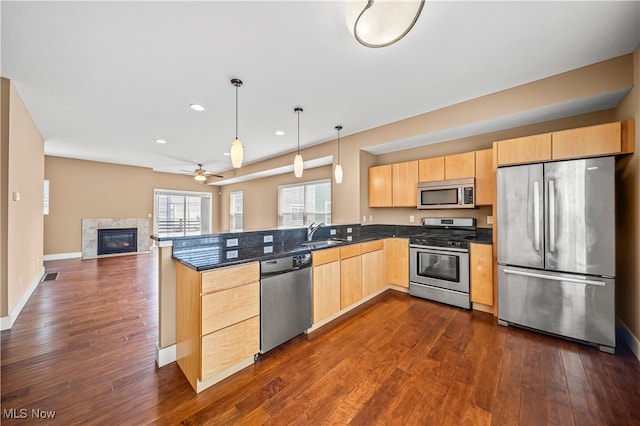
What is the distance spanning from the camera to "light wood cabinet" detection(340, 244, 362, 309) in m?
2.99

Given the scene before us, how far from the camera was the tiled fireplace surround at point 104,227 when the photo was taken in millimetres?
6465

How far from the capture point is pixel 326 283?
2.75 metres

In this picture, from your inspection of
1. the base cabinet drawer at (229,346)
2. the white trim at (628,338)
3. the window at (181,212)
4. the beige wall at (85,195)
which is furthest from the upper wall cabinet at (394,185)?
the beige wall at (85,195)

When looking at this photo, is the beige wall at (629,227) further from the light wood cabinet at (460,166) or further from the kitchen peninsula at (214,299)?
the kitchen peninsula at (214,299)

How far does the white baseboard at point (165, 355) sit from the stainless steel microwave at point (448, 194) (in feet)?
12.0

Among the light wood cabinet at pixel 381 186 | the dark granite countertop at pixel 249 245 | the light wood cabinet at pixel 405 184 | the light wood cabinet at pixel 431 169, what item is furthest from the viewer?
the light wood cabinet at pixel 381 186

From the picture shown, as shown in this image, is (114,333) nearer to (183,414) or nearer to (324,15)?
(183,414)

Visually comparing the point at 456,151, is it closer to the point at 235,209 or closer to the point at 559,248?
the point at 559,248

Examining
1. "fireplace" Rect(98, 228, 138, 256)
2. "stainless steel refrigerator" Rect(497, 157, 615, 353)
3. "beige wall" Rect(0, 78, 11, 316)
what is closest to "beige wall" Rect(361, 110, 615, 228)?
"stainless steel refrigerator" Rect(497, 157, 615, 353)

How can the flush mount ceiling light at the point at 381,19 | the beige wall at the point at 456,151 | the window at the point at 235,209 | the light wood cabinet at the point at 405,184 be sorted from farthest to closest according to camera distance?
the window at the point at 235,209 < the light wood cabinet at the point at 405,184 < the beige wall at the point at 456,151 < the flush mount ceiling light at the point at 381,19

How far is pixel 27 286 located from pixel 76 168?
4.38 meters

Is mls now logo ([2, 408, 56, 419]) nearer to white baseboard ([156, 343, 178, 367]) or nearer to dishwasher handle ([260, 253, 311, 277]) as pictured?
white baseboard ([156, 343, 178, 367])

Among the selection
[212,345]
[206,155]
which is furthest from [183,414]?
[206,155]

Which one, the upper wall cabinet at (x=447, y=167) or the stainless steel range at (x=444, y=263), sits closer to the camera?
the stainless steel range at (x=444, y=263)
